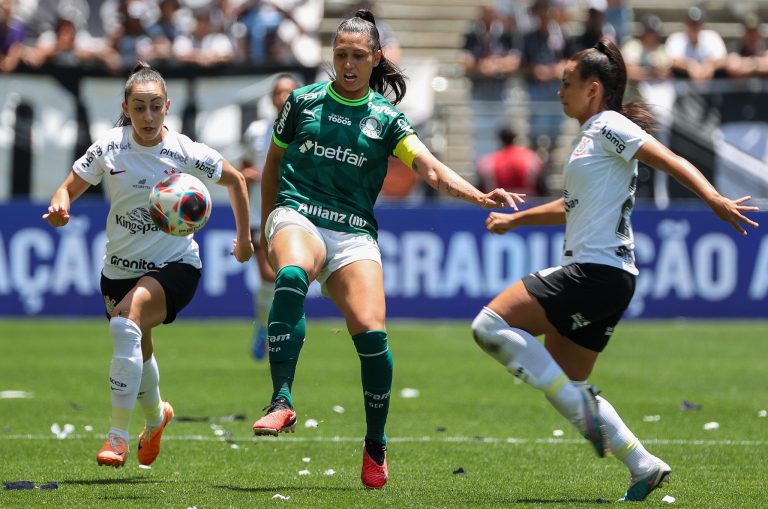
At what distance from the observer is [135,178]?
7.66 m

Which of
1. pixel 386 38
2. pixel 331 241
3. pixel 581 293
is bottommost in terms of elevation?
pixel 581 293

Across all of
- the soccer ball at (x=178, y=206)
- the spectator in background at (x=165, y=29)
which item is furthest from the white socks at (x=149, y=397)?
the spectator in background at (x=165, y=29)

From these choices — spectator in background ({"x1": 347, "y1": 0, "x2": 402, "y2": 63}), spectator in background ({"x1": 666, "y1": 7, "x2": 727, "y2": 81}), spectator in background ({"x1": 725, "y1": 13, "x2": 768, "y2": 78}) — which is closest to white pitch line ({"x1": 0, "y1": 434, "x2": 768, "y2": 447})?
spectator in background ({"x1": 347, "y1": 0, "x2": 402, "y2": 63})

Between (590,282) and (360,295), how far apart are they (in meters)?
1.22

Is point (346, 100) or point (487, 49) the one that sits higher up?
point (346, 100)

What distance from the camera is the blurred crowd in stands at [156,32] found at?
2072 cm

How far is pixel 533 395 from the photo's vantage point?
1169cm

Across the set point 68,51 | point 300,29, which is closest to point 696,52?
point 300,29

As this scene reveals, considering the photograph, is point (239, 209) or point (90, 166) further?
point (239, 209)

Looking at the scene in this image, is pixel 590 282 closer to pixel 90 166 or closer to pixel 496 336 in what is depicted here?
pixel 496 336

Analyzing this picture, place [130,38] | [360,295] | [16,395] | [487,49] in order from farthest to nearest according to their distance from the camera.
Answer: [487,49] < [130,38] < [16,395] < [360,295]

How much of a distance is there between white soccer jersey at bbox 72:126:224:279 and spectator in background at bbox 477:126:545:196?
12171 millimetres

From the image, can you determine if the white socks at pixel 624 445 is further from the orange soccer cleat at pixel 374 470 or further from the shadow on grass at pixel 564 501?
the orange soccer cleat at pixel 374 470

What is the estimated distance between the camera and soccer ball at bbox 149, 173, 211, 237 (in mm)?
7195
